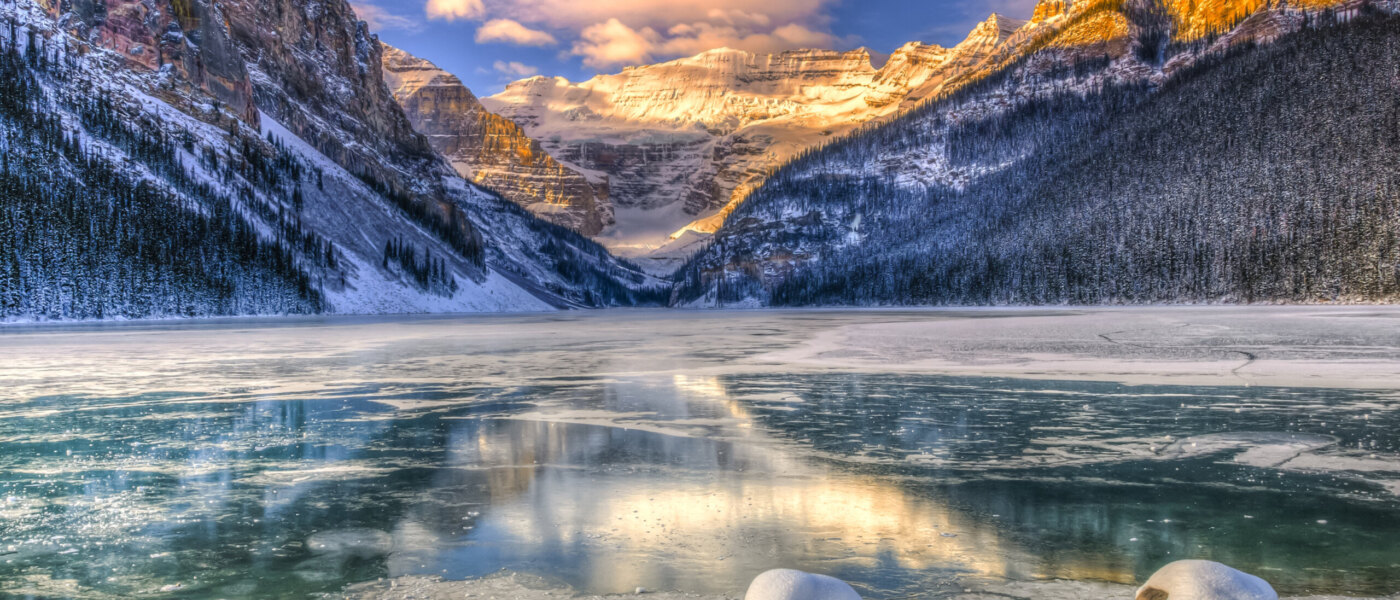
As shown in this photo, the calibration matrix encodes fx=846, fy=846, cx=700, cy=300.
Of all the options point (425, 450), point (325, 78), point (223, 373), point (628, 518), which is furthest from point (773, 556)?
point (325, 78)

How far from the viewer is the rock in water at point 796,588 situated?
440 cm

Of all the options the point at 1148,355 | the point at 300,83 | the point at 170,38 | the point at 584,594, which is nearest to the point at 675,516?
the point at 584,594

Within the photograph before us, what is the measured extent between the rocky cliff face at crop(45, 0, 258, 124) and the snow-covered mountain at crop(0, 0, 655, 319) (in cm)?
28

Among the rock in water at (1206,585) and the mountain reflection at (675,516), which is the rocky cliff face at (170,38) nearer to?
the mountain reflection at (675,516)

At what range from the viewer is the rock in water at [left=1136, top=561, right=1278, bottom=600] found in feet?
14.4

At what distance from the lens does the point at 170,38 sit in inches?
5202

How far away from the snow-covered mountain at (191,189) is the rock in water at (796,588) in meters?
98.5

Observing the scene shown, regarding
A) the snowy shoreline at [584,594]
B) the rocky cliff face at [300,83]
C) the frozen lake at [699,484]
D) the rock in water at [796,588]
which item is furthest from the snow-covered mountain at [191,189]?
the rock in water at [796,588]

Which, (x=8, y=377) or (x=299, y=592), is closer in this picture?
(x=299, y=592)

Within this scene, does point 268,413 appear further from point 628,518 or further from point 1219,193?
point 1219,193

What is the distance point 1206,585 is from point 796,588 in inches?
84.6

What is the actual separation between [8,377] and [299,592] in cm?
2156

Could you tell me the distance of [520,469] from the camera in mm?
9867

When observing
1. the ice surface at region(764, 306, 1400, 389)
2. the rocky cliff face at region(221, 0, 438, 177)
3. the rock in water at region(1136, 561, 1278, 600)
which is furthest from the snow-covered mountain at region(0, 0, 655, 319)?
the rock in water at region(1136, 561, 1278, 600)
